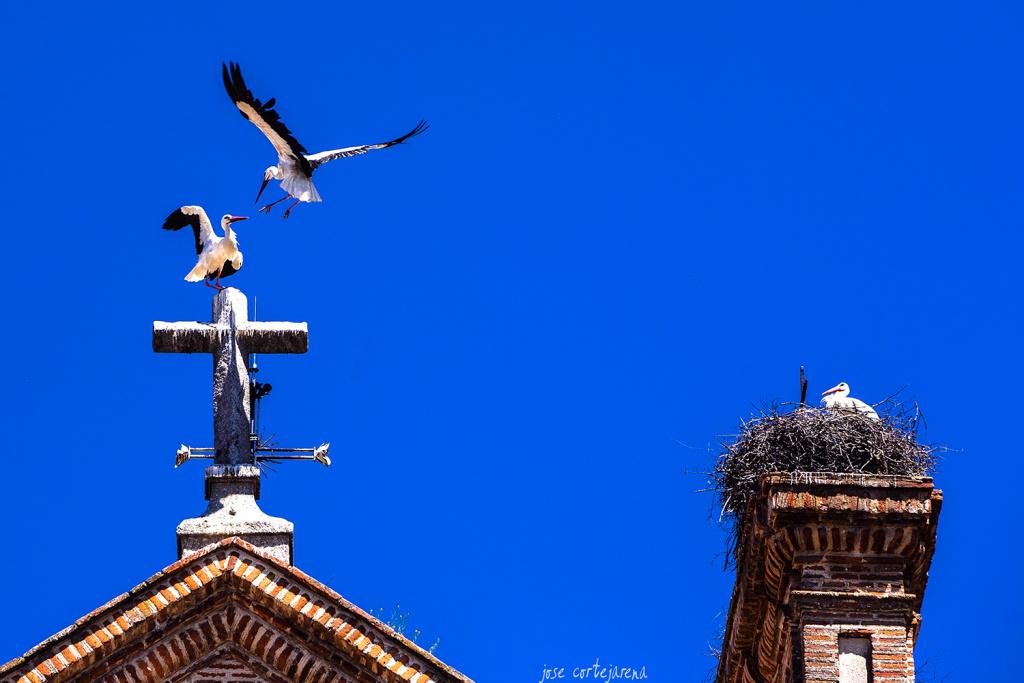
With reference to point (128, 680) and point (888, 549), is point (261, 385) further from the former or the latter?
point (888, 549)

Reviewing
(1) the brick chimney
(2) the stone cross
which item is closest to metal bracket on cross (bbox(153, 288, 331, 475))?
(2) the stone cross

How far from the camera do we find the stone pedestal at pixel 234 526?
1912 centimetres

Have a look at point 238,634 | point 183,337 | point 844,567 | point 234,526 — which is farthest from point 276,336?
point 844,567

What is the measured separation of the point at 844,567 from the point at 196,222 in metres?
5.64

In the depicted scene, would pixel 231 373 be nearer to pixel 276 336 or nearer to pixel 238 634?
pixel 276 336

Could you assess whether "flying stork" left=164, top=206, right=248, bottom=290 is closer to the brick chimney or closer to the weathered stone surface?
the weathered stone surface

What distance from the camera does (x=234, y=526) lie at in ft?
63.0

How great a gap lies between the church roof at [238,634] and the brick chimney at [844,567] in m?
2.47

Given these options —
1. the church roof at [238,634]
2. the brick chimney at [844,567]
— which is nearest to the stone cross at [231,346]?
the church roof at [238,634]

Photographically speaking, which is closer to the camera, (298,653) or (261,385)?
(298,653)

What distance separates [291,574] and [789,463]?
377 centimetres

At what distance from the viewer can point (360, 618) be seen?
1848 centimetres

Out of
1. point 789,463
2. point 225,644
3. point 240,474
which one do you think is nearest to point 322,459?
point 240,474

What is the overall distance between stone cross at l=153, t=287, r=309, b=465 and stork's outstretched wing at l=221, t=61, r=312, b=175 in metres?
1.83
